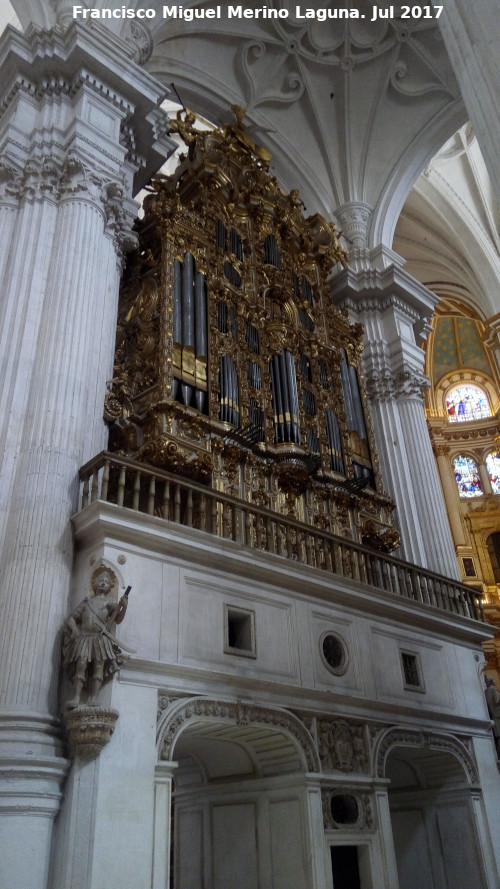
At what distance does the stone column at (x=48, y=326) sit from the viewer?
6.43 metres

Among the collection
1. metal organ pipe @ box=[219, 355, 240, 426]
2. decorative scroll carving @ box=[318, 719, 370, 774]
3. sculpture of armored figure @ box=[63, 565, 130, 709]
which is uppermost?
metal organ pipe @ box=[219, 355, 240, 426]

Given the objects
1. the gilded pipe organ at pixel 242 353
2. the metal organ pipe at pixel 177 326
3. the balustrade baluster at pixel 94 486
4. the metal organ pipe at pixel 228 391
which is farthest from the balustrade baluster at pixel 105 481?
the metal organ pipe at pixel 228 391

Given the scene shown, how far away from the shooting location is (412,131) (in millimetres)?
18250

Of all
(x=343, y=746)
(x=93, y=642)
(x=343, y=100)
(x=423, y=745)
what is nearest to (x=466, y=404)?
(x=343, y=100)

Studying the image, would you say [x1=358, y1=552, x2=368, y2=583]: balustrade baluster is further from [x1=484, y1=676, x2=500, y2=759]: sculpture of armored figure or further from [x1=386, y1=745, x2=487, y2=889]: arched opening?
[x1=484, y1=676, x2=500, y2=759]: sculpture of armored figure

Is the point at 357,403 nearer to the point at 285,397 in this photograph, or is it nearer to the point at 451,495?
the point at 285,397

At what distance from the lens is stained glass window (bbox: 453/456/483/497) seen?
29.2 metres

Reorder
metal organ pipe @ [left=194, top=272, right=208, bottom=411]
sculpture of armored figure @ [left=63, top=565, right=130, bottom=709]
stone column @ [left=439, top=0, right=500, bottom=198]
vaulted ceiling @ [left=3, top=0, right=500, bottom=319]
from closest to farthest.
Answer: stone column @ [left=439, top=0, right=500, bottom=198] < sculpture of armored figure @ [left=63, top=565, right=130, bottom=709] < metal organ pipe @ [left=194, top=272, right=208, bottom=411] < vaulted ceiling @ [left=3, top=0, right=500, bottom=319]

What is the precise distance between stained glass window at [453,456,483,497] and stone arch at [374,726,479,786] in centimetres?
1962

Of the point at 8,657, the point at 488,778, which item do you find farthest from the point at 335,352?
the point at 8,657

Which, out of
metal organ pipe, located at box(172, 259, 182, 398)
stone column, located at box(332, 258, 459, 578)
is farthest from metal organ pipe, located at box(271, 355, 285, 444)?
stone column, located at box(332, 258, 459, 578)

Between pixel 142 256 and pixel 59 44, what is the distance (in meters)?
3.27

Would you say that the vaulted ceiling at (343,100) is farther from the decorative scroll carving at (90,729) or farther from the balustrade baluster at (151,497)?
the decorative scroll carving at (90,729)

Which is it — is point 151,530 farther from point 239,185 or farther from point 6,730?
point 239,185
